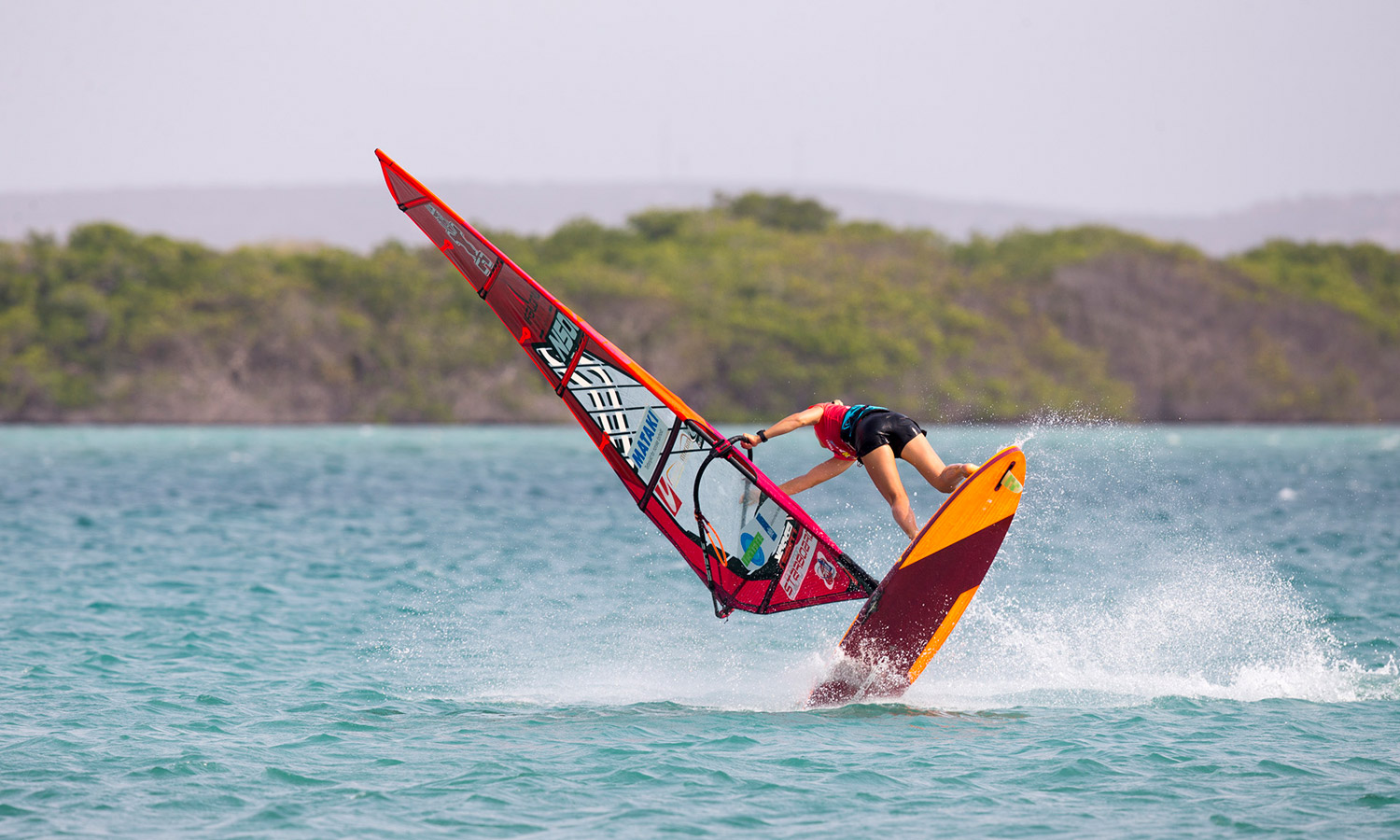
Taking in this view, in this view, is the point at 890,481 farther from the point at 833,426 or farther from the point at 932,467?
the point at 833,426

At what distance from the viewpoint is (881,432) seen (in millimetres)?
8047

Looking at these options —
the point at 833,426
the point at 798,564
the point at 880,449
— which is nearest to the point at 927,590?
the point at 798,564

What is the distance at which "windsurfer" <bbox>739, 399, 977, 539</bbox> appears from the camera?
317 inches

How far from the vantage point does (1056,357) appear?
70.1 meters

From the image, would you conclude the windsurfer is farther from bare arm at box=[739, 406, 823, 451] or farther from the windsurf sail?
the windsurf sail

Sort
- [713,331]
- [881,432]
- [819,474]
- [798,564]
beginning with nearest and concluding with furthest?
[881,432], [819,474], [798,564], [713,331]

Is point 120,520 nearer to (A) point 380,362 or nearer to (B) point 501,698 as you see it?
(B) point 501,698

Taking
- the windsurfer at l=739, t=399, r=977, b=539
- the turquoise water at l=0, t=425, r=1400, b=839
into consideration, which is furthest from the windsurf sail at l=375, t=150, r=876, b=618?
the turquoise water at l=0, t=425, r=1400, b=839

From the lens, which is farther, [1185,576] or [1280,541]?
[1280,541]

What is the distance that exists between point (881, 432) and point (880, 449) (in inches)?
4.1

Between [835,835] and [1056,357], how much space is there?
6640 centimetres

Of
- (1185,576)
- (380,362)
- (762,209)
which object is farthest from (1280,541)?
(762,209)

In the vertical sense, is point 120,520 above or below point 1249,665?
below

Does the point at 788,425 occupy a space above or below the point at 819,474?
above
